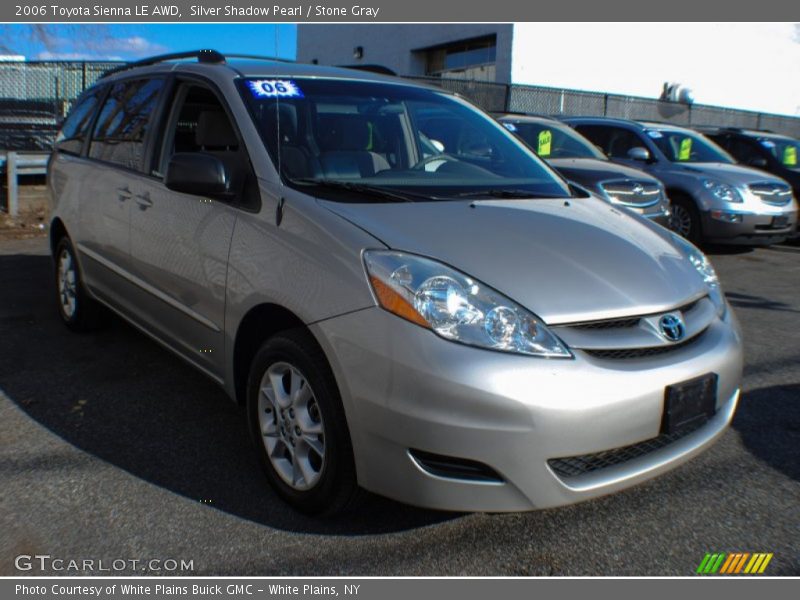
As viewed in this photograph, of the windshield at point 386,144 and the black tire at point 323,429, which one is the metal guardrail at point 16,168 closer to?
the windshield at point 386,144

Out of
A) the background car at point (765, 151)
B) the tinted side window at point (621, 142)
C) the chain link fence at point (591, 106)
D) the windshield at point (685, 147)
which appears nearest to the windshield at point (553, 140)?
the tinted side window at point (621, 142)

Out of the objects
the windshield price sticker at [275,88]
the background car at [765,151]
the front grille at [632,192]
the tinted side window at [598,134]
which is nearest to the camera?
the windshield price sticker at [275,88]

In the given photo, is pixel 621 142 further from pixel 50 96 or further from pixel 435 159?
pixel 50 96

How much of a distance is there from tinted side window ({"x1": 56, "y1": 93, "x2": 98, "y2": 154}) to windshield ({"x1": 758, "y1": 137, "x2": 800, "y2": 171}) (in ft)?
31.9

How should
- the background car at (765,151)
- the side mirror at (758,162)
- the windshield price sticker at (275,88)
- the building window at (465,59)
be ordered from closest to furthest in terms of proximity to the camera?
the windshield price sticker at (275,88), the background car at (765,151), the side mirror at (758,162), the building window at (465,59)

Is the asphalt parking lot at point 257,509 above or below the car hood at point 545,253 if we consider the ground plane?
below

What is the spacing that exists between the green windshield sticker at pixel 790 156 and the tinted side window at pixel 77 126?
9.79 meters

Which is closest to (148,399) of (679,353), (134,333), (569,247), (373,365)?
(134,333)

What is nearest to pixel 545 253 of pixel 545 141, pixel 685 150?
pixel 545 141

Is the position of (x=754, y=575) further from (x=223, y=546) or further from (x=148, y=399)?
(x=148, y=399)

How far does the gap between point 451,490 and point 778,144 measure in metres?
11.0

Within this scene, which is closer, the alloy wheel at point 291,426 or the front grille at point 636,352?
the front grille at point 636,352

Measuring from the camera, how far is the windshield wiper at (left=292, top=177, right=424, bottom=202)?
2.95 metres

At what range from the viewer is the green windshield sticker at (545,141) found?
8691 millimetres
